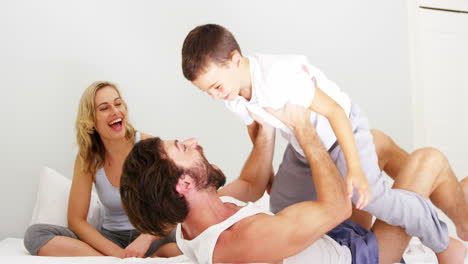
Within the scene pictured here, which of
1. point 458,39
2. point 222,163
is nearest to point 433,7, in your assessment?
point 458,39

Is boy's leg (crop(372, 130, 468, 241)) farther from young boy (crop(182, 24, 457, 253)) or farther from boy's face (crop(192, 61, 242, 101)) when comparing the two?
boy's face (crop(192, 61, 242, 101))

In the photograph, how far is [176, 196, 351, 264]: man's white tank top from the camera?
1.44m

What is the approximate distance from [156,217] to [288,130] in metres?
0.47

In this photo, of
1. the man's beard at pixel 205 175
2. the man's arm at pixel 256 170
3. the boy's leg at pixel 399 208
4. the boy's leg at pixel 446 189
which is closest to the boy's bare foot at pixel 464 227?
the boy's leg at pixel 446 189

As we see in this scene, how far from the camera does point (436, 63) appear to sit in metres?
3.41

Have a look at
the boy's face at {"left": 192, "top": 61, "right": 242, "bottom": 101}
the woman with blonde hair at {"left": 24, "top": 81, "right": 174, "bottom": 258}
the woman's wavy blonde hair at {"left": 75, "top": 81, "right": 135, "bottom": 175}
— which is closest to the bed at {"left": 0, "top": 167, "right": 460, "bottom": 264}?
the woman with blonde hair at {"left": 24, "top": 81, "right": 174, "bottom": 258}

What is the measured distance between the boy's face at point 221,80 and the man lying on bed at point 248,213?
155 mm

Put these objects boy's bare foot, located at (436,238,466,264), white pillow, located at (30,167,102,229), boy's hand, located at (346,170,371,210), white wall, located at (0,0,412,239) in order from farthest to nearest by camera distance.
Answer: white wall, located at (0,0,412,239) < white pillow, located at (30,167,102,229) < boy's bare foot, located at (436,238,466,264) < boy's hand, located at (346,170,371,210)

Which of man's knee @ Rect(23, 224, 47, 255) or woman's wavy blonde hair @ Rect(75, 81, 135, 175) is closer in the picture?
man's knee @ Rect(23, 224, 47, 255)

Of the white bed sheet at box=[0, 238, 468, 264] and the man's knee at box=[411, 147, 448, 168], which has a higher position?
the man's knee at box=[411, 147, 448, 168]

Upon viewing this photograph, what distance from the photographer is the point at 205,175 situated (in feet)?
5.08

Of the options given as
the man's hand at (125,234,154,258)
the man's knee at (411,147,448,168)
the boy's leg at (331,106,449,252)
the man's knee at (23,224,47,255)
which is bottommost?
the man's hand at (125,234,154,258)

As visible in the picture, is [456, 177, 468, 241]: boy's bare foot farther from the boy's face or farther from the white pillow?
the white pillow

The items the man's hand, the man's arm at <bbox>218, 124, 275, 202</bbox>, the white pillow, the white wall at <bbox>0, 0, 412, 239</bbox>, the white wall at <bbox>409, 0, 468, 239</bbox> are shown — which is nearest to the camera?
the man's arm at <bbox>218, 124, 275, 202</bbox>
